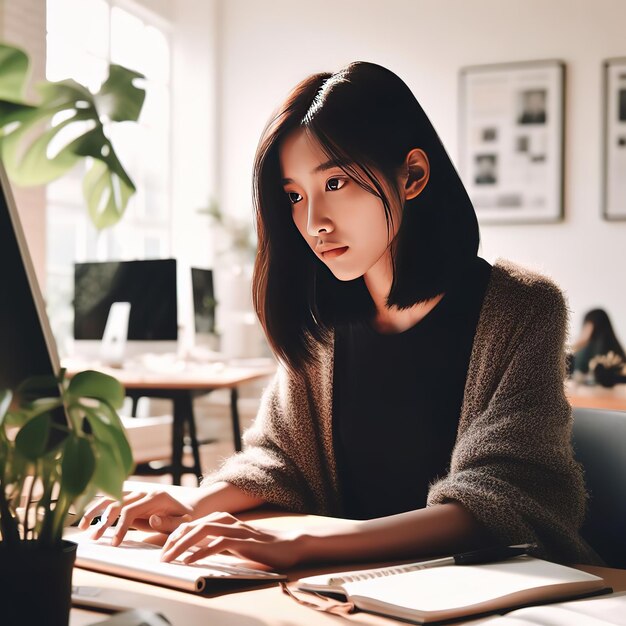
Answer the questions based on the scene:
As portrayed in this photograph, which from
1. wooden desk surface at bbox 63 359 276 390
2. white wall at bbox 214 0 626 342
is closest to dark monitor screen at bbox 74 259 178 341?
wooden desk surface at bbox 63 359 276 390

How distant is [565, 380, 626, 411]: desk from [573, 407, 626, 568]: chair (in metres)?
1.13

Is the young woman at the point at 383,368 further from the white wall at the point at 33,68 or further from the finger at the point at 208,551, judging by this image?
the white wall at the point at 33,68

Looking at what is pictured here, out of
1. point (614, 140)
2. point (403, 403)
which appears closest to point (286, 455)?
point (403, 403)

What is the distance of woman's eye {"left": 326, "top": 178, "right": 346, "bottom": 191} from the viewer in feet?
3.35

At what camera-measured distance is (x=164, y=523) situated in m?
0.94

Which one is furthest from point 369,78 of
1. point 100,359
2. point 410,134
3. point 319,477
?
point 100,359

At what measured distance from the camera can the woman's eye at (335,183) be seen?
1.02 m

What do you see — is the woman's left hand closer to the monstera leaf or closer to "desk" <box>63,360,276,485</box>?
the monstera leaf

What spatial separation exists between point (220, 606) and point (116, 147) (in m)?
5.27

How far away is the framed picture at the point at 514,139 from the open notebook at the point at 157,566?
508 centimetres

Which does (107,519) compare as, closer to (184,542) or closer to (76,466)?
(184,542)

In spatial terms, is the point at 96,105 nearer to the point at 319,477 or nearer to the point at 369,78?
the point at 369,78

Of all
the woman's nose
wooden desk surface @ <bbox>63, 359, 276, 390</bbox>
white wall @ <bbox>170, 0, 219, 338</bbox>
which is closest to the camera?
the woman's nose

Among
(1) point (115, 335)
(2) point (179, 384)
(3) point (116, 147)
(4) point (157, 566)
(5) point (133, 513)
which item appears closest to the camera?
(4) point (157, 566)
